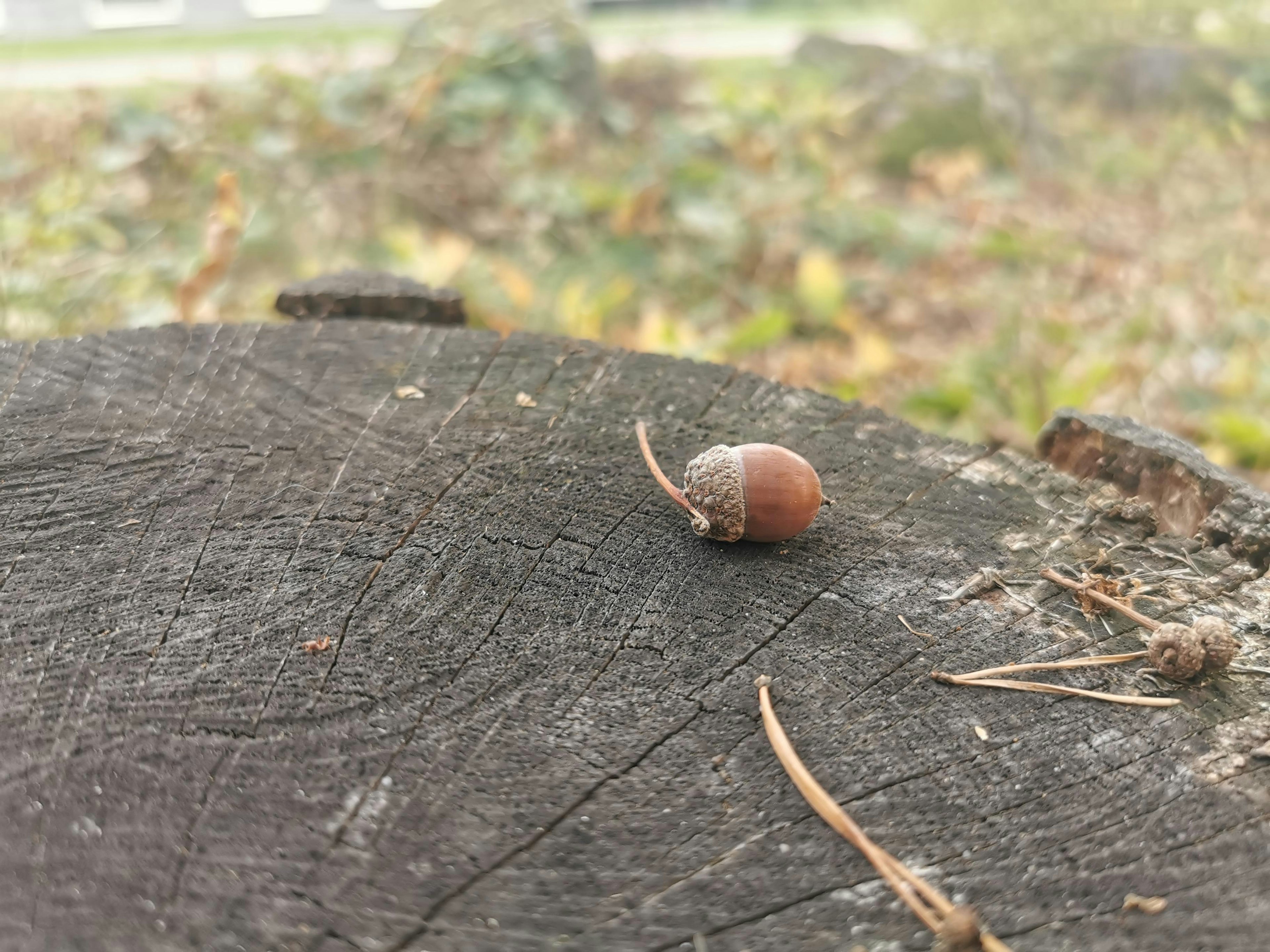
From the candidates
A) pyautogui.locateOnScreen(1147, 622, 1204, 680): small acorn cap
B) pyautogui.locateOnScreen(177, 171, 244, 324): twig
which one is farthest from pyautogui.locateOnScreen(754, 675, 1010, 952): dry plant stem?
pyautogui.locateOnScreen(177, 171, 244, 324): twig

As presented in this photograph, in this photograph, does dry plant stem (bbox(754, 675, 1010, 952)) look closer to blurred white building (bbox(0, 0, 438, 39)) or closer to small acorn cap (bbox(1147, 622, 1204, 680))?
small acorn cap (bbox(1147, 622, 1204, 680))

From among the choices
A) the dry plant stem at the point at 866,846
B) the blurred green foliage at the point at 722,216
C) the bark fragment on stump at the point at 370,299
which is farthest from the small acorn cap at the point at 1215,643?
the blurred green foliage at the point at 722,216

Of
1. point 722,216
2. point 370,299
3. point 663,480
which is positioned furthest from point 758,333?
point 663,480

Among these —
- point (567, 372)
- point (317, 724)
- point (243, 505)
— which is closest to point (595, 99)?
point (567, 372)

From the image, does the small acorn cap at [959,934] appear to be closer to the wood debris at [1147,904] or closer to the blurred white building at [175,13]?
the wood debris at [1147,904]

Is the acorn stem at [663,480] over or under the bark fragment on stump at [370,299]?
over

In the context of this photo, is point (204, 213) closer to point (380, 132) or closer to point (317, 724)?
point (380, 132)
